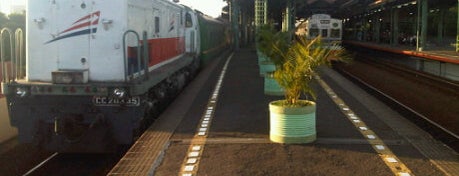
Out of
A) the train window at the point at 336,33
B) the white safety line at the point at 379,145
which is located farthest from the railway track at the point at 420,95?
the train window at the point at 336,33

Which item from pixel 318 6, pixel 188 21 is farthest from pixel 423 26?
pixel 318 6

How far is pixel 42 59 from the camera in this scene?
29.9ft

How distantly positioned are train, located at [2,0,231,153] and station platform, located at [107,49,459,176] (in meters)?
0.66

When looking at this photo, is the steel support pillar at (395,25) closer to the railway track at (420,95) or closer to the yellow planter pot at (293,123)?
the railway track at (420,95)

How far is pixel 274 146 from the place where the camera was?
7.61 metres

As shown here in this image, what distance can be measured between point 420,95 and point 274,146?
33.9 ft

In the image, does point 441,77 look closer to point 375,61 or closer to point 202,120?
point 375,61

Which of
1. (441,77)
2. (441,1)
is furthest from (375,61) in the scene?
(441,77)

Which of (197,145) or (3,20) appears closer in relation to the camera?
(197,145)

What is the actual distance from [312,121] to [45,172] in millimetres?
4501

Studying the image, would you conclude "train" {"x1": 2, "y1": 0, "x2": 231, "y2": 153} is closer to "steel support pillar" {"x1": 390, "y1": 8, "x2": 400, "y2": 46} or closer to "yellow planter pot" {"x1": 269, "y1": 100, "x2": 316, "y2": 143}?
"yellow planter pot" {"x1": 269, "y1": 100, "x2": 316, "y2": 143}

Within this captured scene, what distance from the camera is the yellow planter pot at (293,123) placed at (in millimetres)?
7625

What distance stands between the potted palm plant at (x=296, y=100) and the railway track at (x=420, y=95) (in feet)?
8.77

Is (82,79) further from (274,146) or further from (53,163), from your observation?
(274,146)
